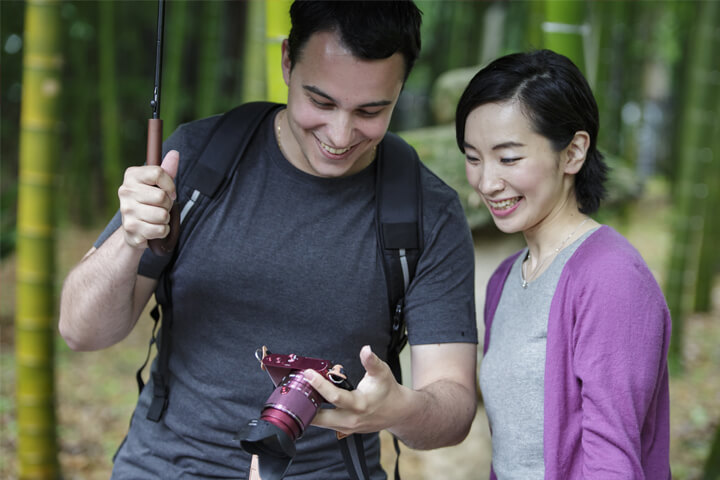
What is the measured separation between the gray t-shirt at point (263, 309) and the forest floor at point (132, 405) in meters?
1.54

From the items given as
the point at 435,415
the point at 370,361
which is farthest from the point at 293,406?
the point at 435,415

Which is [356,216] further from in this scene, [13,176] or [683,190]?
[13,176]

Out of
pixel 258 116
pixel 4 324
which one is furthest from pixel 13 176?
pixel 258 116

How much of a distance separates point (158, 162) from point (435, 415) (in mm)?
726

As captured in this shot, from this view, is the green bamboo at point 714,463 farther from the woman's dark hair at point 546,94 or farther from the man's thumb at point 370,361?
the man's thumb at point 370,361

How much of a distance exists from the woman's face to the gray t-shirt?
8.2 inches

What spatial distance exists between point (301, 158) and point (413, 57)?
0.34 metres

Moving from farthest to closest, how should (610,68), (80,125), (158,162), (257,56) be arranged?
(80,125), (610,68), (257,56), (158,162)

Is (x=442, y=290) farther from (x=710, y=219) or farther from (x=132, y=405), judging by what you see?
(x=710, y=219)

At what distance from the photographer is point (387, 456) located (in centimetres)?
359

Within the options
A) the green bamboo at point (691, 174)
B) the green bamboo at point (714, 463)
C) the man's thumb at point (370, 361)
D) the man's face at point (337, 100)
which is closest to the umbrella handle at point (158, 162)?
the man's face at point (337, 100)

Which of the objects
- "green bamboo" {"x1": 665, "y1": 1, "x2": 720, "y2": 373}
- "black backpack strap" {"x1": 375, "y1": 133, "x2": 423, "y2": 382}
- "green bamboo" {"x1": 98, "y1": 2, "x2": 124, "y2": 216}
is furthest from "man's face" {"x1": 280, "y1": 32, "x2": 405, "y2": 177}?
"green bamboo" {"x1": 98, "y1": 2, "x2": 124, "y2": 216}

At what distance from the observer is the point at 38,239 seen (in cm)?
249

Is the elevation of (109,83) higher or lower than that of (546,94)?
lower
